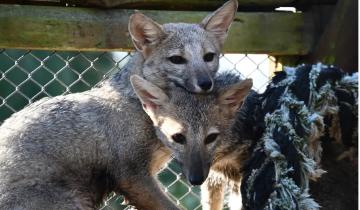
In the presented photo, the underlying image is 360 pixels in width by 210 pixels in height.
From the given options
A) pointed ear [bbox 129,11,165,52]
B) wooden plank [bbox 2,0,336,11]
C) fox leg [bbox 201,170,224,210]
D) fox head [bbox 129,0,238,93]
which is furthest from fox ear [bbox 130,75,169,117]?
wooden plank [bbox 2,0,336,11]

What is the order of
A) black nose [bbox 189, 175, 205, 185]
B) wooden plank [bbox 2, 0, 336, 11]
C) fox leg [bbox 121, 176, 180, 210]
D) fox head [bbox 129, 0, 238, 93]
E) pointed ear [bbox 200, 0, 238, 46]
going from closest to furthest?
black nose [bbox 189, 175, 205, 185], fox leg [bbox 121, 176, 180, 210], fox head [bbox 129, 0, 238, 93], pointed ear [bbox 200, 0, 238, 46], wooden plank [bbox 2, 0, 336, 11]

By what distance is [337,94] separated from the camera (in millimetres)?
3338

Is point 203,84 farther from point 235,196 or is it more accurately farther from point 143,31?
point 235,196

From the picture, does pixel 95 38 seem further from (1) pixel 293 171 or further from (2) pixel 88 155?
(1) pixel 293 171

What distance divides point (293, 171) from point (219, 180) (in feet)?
2.36

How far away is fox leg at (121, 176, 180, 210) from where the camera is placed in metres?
3.54

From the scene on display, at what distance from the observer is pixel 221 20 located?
12.7ft

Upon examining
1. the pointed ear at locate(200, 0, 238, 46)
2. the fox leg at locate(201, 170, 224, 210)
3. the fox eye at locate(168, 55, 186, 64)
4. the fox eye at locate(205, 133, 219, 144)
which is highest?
the pointed ear at locate(200, 0, 238, 46)

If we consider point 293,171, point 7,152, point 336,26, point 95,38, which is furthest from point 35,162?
point 336,26

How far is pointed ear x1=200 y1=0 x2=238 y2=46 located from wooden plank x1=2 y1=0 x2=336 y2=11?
12.5 inches

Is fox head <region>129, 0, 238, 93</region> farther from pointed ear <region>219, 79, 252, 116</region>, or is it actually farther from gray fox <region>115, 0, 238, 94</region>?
pointed ear <region>219, 79, 252, 116</region>

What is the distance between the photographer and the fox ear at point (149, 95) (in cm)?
348

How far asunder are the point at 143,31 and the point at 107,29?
29 centimetres

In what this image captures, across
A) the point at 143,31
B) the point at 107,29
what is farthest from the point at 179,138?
the point at 107,29
